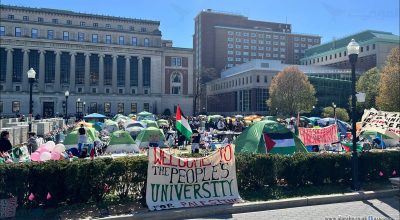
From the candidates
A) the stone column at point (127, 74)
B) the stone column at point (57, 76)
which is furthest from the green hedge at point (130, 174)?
the stone column at point (127, 74)

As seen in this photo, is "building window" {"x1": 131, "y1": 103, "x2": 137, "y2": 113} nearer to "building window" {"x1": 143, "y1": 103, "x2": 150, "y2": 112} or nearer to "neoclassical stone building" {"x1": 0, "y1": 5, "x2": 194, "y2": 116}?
"neoclassical stone building" {"x1": 0, "y1": 5, "x2": 194, "y2": 116}

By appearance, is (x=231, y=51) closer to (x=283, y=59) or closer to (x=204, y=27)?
(x=204, y=27)

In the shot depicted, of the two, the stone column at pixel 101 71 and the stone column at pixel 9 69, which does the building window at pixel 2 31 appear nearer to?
the stone column at pixel 9 69

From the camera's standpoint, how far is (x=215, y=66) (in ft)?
432

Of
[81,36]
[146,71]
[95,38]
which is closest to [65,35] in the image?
[81,36]

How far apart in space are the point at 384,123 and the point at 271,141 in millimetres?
5506

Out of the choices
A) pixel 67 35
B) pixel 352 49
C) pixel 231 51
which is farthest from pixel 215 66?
pixel 352 49

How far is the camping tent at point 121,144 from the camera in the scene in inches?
787

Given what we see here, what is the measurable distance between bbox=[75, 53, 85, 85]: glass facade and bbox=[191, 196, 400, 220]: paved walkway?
81.4 m

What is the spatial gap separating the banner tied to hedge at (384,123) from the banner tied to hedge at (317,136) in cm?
287

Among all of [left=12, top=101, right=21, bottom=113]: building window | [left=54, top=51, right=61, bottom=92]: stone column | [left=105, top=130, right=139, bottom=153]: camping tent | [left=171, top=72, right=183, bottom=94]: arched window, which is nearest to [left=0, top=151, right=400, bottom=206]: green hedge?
[left=105, top=130, right=139, bottom=153]: camping tent

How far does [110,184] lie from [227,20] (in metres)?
134

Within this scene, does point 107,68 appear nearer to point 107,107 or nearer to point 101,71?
point 101,71

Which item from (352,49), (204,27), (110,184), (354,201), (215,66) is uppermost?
(204,27)
